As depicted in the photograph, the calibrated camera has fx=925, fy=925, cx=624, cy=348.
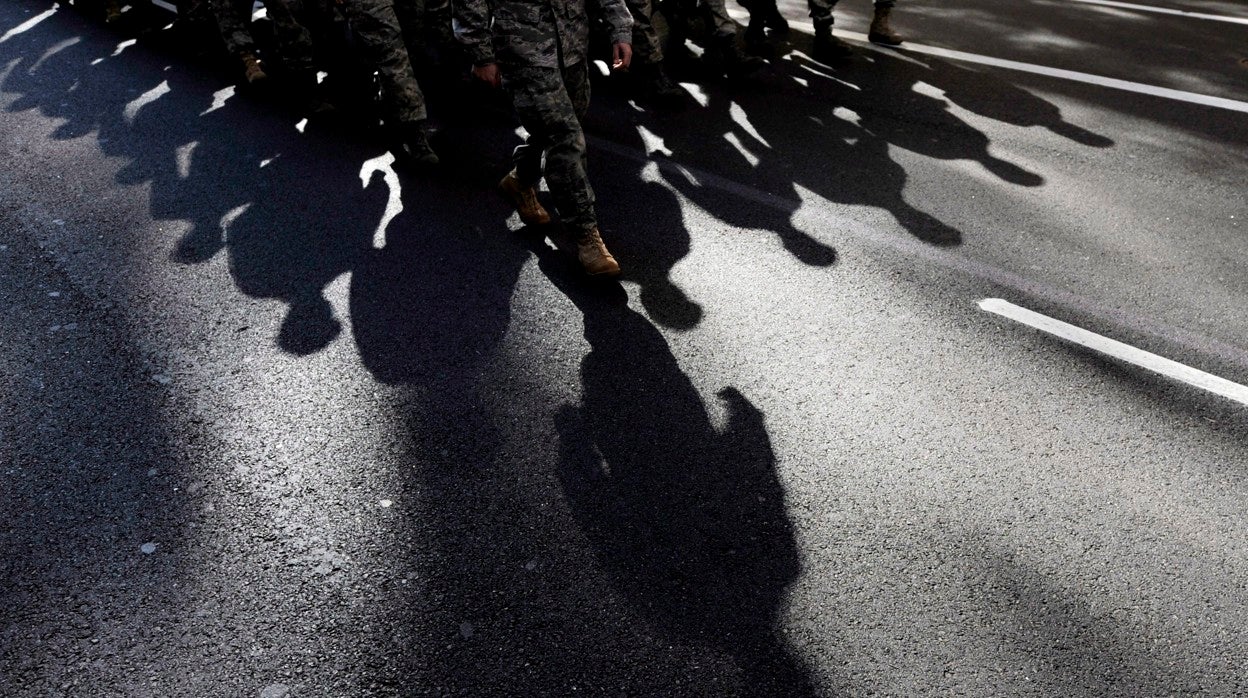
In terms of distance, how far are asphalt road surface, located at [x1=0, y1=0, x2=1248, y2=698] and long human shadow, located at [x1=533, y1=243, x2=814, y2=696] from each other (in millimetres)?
14

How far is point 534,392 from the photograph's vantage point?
4.11 m

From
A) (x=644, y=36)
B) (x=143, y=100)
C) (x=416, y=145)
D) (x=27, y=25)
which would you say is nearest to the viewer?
(x=416, y=145)

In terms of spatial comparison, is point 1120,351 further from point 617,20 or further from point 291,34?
point 291,34

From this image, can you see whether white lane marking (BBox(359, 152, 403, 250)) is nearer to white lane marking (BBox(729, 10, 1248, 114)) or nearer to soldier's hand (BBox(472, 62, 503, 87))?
soldier's hand (BBox(472, 62, 503, 87))

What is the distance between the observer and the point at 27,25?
11.1 metres

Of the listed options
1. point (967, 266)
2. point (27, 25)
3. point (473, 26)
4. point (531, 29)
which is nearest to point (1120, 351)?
point (967, 266)

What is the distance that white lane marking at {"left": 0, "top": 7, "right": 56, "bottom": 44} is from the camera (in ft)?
35.1

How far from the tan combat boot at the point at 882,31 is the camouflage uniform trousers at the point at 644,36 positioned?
7.72 feet

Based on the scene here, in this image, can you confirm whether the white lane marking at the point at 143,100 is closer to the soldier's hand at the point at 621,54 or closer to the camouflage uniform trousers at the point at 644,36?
the camouflage uniform trousers at the point at 644,36

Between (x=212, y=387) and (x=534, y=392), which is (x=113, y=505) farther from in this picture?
(x=534, y=392)

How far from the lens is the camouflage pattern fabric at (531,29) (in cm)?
452

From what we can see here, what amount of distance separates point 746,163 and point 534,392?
9.38 ft

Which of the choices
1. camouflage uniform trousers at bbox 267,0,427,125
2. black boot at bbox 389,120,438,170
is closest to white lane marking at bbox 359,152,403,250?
black boot at bbox 389,120,438,170

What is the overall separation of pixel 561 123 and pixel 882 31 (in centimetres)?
480
